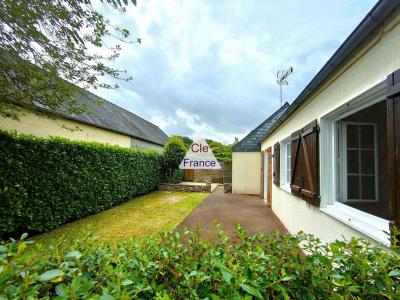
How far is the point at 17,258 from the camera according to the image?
1027mm

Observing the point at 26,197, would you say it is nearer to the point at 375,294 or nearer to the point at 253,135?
the point at 375,294

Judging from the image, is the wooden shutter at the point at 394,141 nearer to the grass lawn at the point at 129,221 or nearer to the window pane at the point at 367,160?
the window pane at the point at 367,160

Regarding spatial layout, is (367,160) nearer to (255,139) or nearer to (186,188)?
(255,139)

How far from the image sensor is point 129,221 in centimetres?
674

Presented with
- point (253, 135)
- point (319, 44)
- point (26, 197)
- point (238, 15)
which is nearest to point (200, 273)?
point (26, 197)

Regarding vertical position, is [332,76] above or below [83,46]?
below

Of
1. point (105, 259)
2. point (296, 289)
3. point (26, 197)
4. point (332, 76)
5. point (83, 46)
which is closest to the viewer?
point (296, 289)

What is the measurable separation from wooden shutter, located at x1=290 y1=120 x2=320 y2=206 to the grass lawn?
316 centimetres

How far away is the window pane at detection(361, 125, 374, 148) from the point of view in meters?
4.41

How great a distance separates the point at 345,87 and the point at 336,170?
4.29ft

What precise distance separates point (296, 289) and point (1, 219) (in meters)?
5.73

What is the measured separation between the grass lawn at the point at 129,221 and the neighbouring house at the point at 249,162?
4.18m

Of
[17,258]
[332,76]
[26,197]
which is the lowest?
[26,197]

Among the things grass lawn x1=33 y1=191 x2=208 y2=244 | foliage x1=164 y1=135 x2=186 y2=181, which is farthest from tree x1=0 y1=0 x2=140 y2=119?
foliage x1=164 y1=135 x2=186 y2=181
